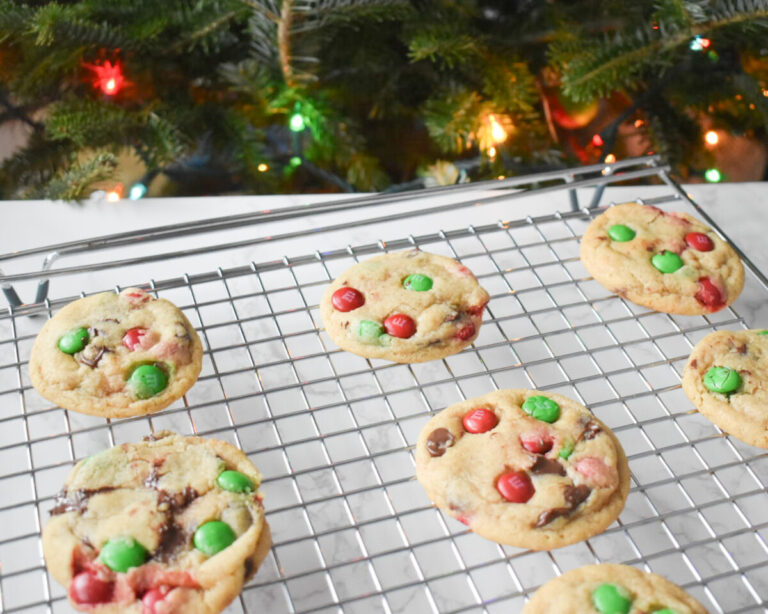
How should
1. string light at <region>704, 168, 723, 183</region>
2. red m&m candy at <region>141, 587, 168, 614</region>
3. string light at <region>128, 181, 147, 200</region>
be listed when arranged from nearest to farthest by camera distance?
red m&m candy at <region>141, 587, 168, 614</region> < string light at <region>128, 181, 147, 200</region> < string light at <region>704, 168, 723, 183</region>

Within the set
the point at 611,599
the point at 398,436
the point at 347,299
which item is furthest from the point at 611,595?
the point at 347,299

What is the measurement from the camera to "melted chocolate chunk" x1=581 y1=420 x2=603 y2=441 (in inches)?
50.2

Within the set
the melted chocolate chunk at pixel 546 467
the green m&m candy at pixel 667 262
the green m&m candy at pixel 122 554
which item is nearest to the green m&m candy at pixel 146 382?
the green m&m candy at pixel 122 554

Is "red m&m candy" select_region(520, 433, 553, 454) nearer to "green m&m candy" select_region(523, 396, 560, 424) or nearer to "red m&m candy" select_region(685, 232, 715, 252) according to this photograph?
"green m&m candy" select_region(523, 396, 560, 424)

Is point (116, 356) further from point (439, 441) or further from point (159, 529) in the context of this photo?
point (439, 441)

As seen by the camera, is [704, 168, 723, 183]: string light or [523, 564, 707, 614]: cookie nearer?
[523, 564, 707, 614]: cookie

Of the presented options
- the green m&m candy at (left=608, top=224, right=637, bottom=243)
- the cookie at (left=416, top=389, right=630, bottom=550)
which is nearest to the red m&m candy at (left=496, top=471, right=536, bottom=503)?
the cookie at (left=416, top=389, right=630, bottom=550)

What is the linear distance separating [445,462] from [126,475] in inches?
18.8

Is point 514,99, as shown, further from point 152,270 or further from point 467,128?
point 152,270

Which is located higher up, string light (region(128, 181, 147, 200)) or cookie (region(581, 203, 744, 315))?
cookie (region(581, 203, 744, 315))

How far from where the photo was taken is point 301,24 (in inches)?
65.3

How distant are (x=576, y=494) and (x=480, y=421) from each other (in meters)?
0.19

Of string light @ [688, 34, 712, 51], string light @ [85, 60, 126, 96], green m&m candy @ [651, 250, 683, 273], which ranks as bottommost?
green m&m candy @ [651, 250, 683, 273]

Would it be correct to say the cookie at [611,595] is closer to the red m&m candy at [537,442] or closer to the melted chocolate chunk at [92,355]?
the red m&m candy at [537,442]
